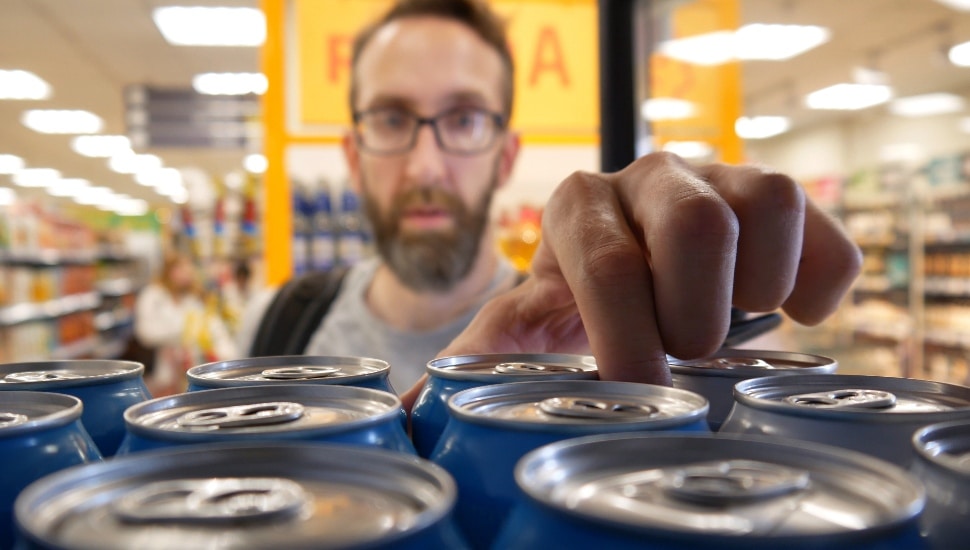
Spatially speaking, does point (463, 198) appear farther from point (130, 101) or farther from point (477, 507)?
point (130, 101)

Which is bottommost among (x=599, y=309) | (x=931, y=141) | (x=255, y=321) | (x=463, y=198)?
(x=255, y=321)

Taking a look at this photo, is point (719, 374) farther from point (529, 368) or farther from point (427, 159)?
point (427, 159)

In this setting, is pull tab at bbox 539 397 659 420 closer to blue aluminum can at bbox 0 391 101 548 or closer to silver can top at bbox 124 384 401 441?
silver can top at bbox 124 384 401 441

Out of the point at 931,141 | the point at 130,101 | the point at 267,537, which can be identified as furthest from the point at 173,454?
the point at 931,141

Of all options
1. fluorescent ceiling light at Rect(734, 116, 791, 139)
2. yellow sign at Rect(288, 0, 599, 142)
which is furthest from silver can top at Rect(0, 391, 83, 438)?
fluorescent ceiling light at Rect(734, 116, 791, 139)

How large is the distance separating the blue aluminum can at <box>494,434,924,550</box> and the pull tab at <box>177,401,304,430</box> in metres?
0.25

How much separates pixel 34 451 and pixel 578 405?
0.45 metres

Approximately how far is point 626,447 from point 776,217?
51cm

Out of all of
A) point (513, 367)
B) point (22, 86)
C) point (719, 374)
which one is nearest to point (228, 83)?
point (22, 86)

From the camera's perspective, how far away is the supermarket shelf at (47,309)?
6635 mm

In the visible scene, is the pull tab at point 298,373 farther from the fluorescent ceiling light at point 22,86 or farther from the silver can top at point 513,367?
the fluorescent ceiling light at point 22,86

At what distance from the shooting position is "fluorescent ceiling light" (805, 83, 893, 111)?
11391mm

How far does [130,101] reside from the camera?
8.54 metres

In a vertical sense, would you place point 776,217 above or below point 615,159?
below
